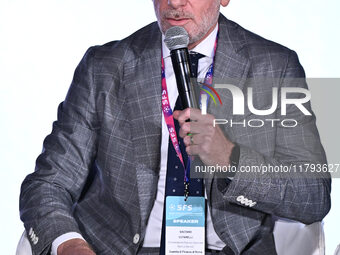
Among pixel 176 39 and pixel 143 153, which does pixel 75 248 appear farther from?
pixel 176 39

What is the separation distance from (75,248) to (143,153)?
43 cm

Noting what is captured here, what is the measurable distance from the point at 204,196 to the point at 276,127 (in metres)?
0.36

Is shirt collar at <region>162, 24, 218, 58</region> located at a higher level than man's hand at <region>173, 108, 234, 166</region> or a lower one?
higher

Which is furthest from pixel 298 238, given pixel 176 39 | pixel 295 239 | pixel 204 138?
pixel 176 39

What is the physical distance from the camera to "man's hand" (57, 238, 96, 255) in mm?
2326

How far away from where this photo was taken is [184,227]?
8.01ft

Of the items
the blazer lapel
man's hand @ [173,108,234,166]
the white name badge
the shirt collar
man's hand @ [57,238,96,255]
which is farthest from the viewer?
the shirt collar

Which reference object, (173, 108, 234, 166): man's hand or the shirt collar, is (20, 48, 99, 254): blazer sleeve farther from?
(173, 108, 234, 166): man's hand

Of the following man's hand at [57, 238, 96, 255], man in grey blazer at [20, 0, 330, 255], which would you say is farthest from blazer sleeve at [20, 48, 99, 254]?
man's hand at [57, 238, 96, 255]

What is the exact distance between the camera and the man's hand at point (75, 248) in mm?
2326

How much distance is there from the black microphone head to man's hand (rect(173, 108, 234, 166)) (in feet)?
0.68

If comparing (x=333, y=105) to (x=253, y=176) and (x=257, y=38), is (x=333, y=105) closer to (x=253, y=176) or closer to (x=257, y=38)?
(x=257, y=38)

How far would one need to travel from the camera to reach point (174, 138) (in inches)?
98.5

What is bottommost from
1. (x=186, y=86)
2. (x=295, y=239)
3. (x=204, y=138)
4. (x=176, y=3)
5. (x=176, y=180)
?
(x=295, y=239)
